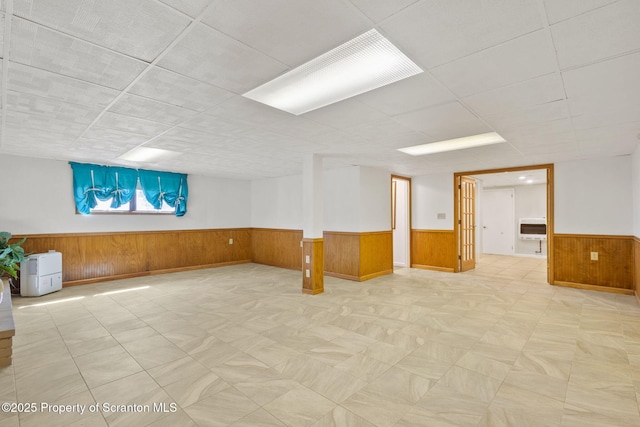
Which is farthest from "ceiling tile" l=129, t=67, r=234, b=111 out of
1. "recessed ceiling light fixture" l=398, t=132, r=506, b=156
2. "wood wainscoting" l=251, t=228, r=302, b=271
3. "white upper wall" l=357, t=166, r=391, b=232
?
"wood wainscoting" l=251, t=228, r=302, b=271

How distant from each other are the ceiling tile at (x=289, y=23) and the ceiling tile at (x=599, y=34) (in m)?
1.12

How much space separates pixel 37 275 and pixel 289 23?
5.78 meters

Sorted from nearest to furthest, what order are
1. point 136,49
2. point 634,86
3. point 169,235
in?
point 136,49 → point 634,86 → point 169,235

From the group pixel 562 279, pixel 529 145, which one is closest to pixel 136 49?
pixel 529 145

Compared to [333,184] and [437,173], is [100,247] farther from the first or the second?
[437,173]

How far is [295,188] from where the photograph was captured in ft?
24.7

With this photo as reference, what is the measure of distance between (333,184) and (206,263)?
3.82 m

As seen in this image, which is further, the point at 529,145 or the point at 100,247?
the point at 100,247

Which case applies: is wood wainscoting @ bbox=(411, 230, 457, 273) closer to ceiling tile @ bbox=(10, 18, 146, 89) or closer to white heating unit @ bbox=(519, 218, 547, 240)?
white heating unit @ bbox=(519, 218, 547, 240)

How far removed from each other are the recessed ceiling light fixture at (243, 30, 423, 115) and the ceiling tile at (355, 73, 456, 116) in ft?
0.36

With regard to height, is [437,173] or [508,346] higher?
[437,173]

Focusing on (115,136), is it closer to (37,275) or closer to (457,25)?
(37,275)

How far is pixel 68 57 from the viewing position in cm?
205

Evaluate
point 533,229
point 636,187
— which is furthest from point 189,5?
point 533,229
